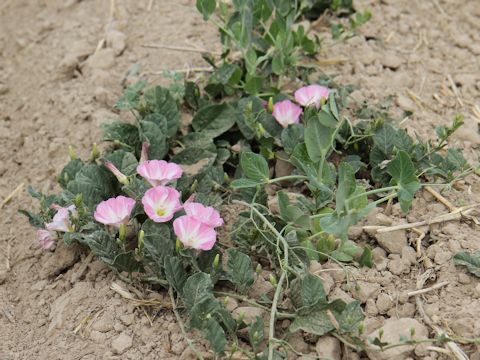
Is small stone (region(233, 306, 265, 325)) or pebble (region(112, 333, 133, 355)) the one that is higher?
small stone (region(233, 306, 265, 325))

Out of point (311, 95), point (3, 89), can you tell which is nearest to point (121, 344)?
point (311, 95)

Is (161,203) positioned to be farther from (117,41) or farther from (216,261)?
(117,41)

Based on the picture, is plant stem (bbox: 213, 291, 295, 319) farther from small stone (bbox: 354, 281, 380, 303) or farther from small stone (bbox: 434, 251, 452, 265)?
small stone (bbox: 434, 251, 452, 265)

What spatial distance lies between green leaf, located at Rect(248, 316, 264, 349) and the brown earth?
0.35 ft

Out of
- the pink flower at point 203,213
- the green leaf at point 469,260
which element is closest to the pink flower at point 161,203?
the pink flower at point 203,213

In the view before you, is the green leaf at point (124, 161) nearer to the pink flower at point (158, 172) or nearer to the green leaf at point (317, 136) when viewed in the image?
the pink flower at point (158, 172)

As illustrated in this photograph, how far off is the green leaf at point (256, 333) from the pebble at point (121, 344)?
302mm

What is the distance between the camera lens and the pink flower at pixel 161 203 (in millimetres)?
1868

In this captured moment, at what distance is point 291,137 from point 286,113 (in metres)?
0.10

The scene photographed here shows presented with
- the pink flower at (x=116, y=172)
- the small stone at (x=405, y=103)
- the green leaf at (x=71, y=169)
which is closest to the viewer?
the pink flower at (x=116, y=172)

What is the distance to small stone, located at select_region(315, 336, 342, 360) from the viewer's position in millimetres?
1695

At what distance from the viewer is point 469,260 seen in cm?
182

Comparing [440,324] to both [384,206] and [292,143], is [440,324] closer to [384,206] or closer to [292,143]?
[384,206]

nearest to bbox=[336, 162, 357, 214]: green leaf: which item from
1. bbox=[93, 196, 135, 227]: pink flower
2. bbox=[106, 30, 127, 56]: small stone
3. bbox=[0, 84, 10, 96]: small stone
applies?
bbox=[93, 196, 135, 227]: pink flower
